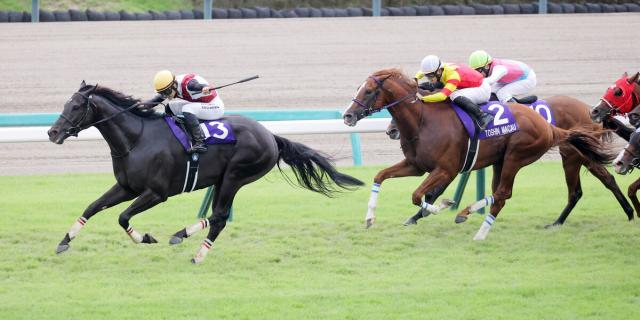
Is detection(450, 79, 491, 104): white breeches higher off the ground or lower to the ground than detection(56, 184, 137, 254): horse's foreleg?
higher

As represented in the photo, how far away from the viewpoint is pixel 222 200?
8.41 meters

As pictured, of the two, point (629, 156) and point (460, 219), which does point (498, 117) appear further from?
point (629, 156)

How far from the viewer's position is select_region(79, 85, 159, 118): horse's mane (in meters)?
8.22

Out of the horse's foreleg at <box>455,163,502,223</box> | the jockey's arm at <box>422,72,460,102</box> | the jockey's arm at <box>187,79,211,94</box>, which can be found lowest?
the horse's foreleg at <box>455,163,502,223</box>

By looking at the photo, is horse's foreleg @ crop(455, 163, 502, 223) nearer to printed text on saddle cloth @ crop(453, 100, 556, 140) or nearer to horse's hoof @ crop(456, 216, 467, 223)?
horse's hoof @ crop(456, 216, 467, 223)

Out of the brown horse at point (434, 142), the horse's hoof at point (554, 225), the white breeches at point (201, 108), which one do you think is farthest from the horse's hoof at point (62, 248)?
the horse's hoof at point (554, 225)

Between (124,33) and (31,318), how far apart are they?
14.5 m

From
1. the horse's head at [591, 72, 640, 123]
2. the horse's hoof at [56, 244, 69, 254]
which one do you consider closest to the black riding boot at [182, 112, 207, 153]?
the horse's hoof at [56, 244, 69, 254]

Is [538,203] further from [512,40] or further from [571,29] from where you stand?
[571,29]

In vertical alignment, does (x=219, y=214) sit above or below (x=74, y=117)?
below

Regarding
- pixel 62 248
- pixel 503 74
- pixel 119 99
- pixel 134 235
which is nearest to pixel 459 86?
pixel 503 74

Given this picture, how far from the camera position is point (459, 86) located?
30.2 feet

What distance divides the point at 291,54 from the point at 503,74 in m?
9.02

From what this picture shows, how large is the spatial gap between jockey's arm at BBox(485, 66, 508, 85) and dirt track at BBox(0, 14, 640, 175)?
329 cm
